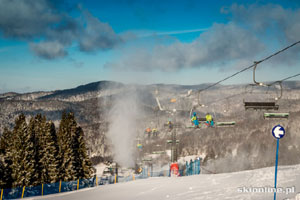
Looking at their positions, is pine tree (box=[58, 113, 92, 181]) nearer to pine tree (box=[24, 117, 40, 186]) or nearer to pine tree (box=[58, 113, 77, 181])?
pine tree (box=[58, 113, 77, 181])

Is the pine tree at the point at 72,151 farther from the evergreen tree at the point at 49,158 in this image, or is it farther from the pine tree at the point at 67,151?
the evergreen tree at the point at 49,158

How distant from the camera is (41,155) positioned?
45.6m

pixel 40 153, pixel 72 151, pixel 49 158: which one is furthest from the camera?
pixel 72 151

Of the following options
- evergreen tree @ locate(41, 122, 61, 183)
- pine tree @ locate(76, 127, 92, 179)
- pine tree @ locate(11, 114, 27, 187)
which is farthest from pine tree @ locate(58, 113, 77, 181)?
pine tree @ locate(11, 114, 27, 187)

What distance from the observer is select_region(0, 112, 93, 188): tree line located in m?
41.5

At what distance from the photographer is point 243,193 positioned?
17.1 m

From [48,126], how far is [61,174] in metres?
7.73

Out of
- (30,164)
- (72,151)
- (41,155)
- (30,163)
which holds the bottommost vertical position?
(30,164)

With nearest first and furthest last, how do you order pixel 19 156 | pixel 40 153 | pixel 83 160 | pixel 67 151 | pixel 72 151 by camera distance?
pixel 19 156 < pixel 40 153 < pixel 67 151 < pixel 72 151 < pixel 83 160

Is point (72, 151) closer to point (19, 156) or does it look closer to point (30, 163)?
point (30, 163)

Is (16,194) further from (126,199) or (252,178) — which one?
(252,178)

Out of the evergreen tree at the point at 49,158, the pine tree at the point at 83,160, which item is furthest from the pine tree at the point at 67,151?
the pine tree at the point at 83,160

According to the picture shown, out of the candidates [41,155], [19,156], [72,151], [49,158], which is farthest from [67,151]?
[19,156]

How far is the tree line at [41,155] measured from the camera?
41.5 m
